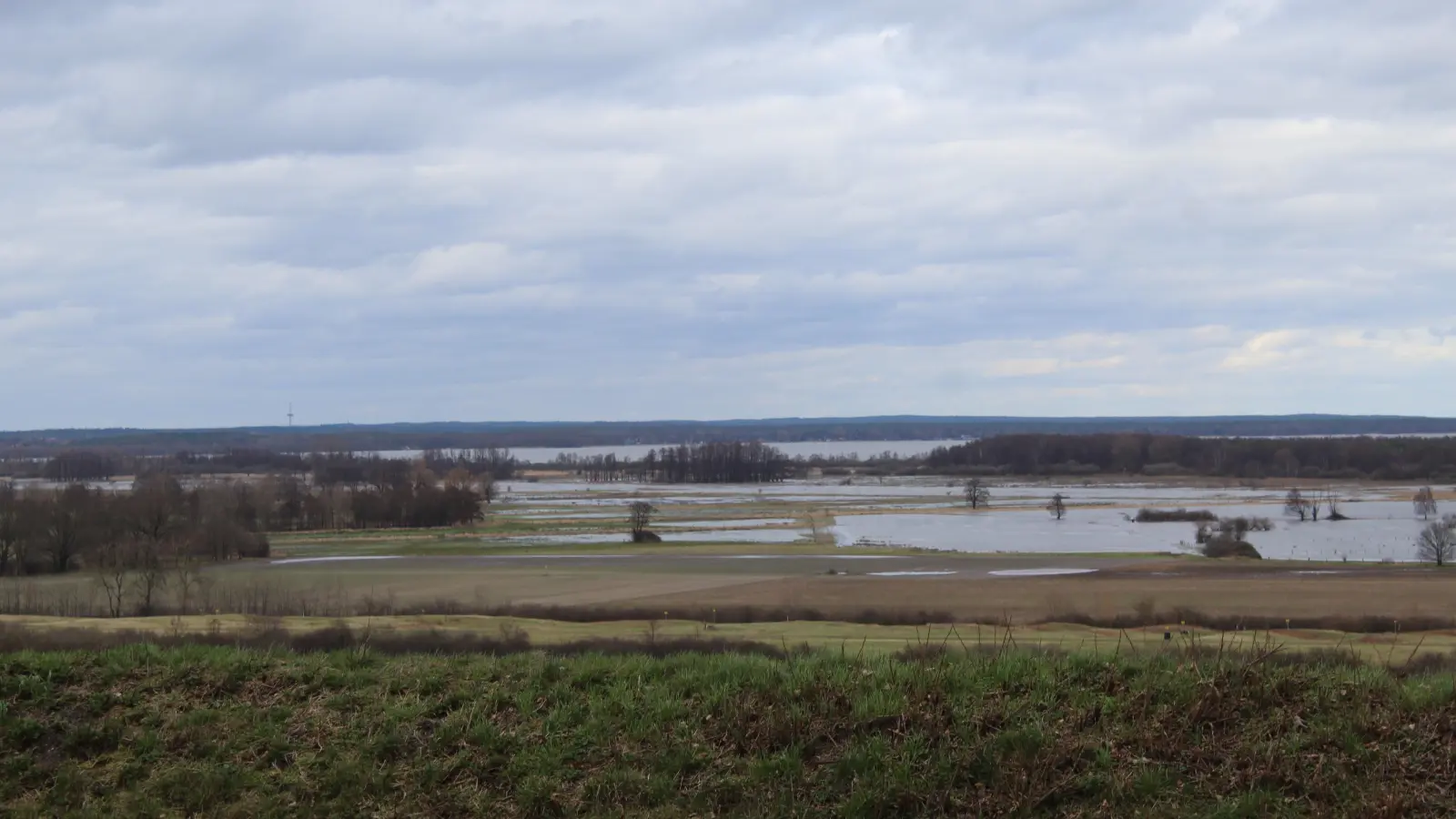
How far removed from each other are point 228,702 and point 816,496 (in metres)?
91.3

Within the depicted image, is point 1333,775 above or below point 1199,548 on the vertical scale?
above

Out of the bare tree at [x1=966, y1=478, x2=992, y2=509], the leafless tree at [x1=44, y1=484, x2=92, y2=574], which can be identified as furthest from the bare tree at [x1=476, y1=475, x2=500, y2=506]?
the leafless tree at [x1=44, y1=484, x2=92, y2=574]

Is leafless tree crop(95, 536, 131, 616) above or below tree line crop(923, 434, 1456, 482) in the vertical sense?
below

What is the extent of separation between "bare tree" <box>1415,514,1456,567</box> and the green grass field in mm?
44465

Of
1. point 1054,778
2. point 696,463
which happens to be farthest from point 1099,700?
point 696,463

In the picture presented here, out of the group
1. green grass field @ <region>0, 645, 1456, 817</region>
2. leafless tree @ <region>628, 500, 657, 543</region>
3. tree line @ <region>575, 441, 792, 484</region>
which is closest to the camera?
green grass field @ <region>0, 645, 1456, 817</region>

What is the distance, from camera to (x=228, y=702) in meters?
8.05

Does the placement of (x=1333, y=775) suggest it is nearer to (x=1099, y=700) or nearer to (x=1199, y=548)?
(x=1099, y=700)

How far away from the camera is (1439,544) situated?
46094 millimetres

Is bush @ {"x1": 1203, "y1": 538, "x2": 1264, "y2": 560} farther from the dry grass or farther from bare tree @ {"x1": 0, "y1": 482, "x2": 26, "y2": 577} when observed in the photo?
bare tree @ {"x1": 0, "y1": 482, "x2": 26, "y2": 577}

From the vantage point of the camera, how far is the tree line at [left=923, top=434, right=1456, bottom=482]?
11214cm

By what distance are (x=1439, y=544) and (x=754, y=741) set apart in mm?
48029

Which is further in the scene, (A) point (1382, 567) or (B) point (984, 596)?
(A) point (1382, 567)

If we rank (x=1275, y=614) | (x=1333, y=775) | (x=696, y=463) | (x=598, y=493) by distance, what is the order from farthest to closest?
(x=696, y=463), (x=598, y=493), (x=1275, y=614), (x=1333, y=775)
